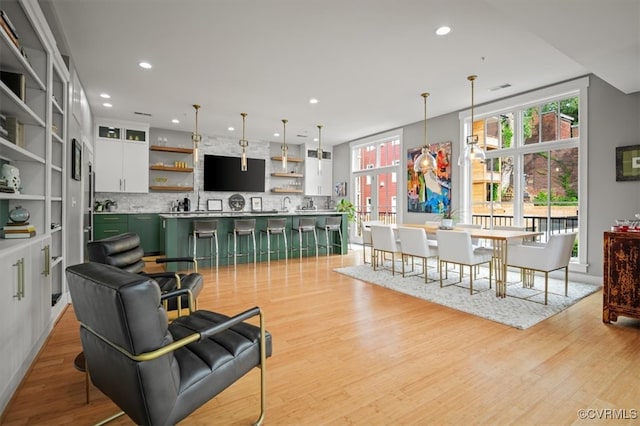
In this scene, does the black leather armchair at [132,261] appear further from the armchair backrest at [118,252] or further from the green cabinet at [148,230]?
the green cabinet at [148,230]

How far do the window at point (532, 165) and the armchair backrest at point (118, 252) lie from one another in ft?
17.5

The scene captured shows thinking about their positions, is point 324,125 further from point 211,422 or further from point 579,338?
point 211,422

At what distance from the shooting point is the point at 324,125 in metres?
7.34

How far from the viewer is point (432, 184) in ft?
21.9

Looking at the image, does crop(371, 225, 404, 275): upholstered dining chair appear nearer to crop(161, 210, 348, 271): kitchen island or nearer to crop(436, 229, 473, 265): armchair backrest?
crop(436, 229, 473, 265): armchair backrest

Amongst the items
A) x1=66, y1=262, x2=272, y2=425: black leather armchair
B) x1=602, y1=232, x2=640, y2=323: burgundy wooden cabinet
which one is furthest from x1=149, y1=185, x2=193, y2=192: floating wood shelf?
x1=602, y1=232, x2=640, y2=323: burgundy wooden cabinet

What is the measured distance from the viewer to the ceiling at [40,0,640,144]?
2.86 metres

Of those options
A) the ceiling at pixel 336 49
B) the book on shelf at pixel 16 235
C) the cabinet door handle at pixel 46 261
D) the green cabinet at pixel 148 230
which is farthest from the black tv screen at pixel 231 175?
the book on shelf at pixel 16 235

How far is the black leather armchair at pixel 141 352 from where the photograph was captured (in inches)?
47.4

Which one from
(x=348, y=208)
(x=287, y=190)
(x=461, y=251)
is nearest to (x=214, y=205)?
(x=287, y=190)

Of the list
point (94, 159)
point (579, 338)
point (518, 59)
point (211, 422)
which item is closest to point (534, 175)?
point (518, 59)

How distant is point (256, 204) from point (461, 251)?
20.1 ft

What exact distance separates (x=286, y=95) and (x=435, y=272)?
378 centimetres

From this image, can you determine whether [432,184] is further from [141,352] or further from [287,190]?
[141,352]
